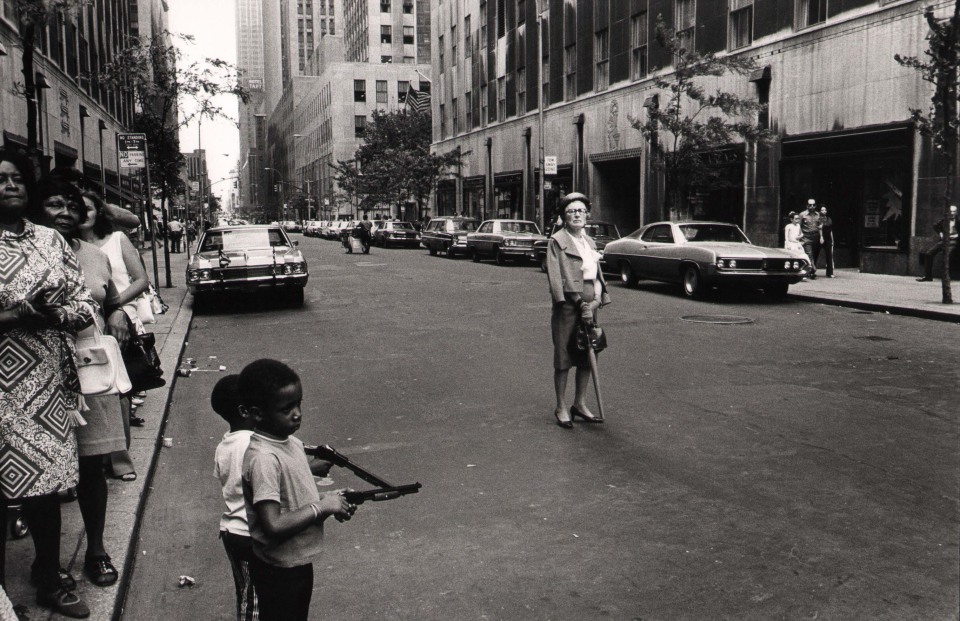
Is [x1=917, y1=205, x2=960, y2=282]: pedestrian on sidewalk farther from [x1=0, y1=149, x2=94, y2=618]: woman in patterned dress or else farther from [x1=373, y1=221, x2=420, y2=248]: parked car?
[x1=373, y1=221, x2=420, y2=248]: parked car

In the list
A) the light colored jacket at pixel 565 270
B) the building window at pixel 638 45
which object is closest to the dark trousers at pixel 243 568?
the light colored jacket at pixel 565 270

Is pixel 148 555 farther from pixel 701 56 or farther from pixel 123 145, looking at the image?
pixel 701 56

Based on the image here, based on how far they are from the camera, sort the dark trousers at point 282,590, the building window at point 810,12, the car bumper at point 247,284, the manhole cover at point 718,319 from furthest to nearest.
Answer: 1. the building window at point 810,12
2. the car bumper at point 247,284
3. the manhole cover at point 718,319
4. the dark trousers at point 282,590

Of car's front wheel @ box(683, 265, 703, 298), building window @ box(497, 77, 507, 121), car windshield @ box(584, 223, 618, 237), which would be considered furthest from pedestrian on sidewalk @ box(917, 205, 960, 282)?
building window @ box(497, 77, 507, 121)

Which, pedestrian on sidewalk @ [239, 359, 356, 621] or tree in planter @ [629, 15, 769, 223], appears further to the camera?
tree in planter @ [629, 15, 769, 223]

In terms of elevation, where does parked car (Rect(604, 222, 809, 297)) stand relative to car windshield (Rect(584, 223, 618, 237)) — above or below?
below

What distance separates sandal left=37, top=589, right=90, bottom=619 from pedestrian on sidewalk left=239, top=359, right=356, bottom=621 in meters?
1.22

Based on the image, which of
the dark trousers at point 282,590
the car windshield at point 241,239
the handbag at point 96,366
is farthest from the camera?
the car windshield at point 241,239

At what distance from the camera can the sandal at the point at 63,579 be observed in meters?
3.59

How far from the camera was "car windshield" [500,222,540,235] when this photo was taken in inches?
1128

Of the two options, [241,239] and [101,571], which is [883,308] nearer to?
[241,239]

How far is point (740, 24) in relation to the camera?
86.3ft

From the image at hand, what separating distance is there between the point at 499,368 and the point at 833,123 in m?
16.4

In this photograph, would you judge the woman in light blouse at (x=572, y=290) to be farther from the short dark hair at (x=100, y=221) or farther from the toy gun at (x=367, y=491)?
the toy gun at (x=367, y=491)
